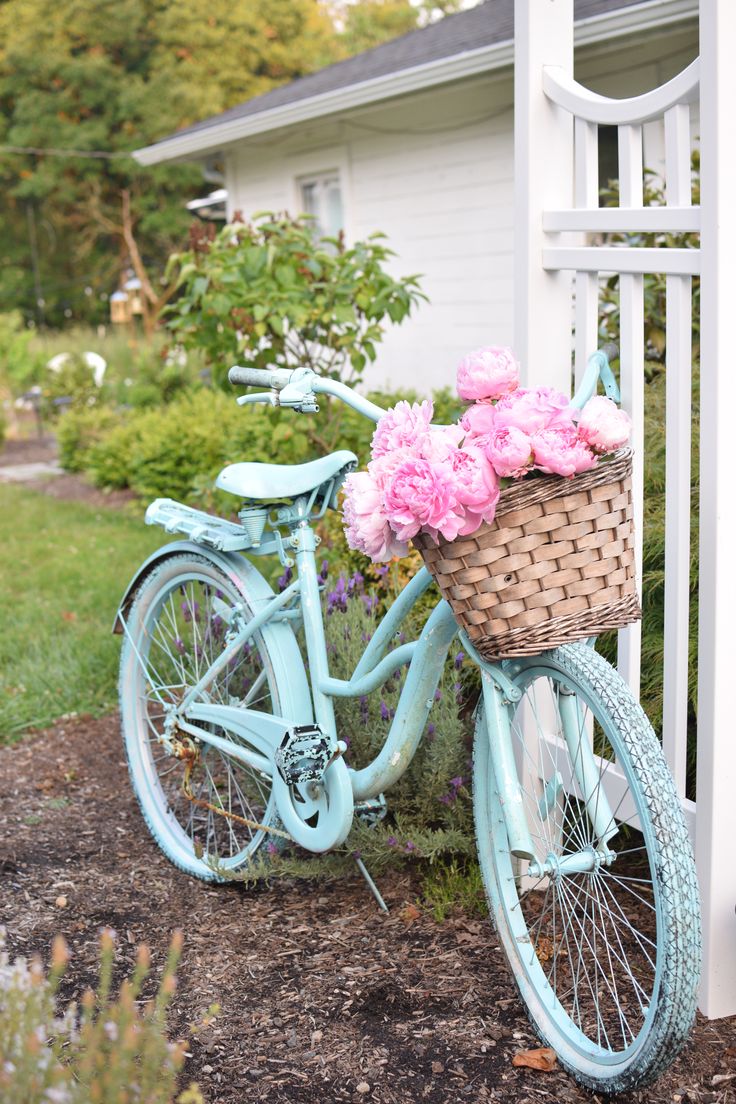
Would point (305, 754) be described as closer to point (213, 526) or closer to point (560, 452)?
point (213, 526)

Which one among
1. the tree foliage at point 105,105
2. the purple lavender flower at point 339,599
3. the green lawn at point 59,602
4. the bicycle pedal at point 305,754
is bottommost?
the green lawn at point 59,602

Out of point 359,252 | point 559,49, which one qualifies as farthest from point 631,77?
point 559,49

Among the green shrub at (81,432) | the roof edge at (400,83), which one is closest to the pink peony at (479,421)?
the roof edge at (400,83)

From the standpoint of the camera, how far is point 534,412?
1972 mm

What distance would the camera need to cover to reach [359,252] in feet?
18.4

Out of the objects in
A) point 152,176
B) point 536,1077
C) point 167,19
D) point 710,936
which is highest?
point 167,19

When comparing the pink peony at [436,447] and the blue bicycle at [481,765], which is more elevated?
the pink peony at [436,447]

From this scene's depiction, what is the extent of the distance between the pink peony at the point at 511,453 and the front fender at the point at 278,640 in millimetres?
1129

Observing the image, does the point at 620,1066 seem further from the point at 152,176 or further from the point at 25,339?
the point at 152,176

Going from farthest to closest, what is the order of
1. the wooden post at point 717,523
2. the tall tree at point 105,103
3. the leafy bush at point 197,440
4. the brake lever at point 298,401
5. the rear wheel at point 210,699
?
1. the tall tree at point 105,103
2. the leafy bush at point 197,440
3. the rear wheel at point 210,699
4. the brake lever at point 298,401
5. the wooden post at point 717,523

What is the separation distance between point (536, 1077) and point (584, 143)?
79.5 inches

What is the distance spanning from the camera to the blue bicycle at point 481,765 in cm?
198

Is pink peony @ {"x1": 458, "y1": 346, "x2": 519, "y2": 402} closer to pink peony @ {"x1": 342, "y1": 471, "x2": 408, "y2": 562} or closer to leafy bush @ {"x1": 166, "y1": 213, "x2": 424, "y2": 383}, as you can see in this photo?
pink peony @ {"x1": 342, "y1": 471, "x2": 408, "y2": 562}

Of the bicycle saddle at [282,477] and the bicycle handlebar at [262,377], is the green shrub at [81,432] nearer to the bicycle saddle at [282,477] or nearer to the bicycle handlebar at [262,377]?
the bicycle saddle at [282,477]
